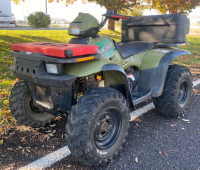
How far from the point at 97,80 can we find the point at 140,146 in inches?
43.9

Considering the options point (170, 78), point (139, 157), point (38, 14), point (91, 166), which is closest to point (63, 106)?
point (91, 166)

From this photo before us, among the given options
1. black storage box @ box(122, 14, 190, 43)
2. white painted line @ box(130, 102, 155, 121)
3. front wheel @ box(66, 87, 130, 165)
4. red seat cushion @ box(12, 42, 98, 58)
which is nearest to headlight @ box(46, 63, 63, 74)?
red seat cushion @ box(12, 42, 98, 58)

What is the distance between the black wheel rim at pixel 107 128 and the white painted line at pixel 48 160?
487 millimetres

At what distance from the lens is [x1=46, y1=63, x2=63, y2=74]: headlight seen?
2194mm

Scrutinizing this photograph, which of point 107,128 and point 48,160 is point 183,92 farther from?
point 48,160

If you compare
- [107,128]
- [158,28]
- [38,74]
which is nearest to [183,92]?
[158,28]

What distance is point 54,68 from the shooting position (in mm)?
2225

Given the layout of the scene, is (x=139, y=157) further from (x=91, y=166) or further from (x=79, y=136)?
(x=79, y=136)

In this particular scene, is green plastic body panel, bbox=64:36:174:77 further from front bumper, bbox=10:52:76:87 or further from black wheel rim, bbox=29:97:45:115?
black wheel rim, bbox=29:97:45:115

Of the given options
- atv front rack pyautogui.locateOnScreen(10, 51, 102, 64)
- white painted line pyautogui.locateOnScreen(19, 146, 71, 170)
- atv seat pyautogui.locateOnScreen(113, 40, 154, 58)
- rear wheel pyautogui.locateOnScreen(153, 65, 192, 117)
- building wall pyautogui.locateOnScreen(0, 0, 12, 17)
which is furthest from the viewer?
building wall pyautogui.locateOnScreen(0, 0, 12, 17)

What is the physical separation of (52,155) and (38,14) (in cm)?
1882

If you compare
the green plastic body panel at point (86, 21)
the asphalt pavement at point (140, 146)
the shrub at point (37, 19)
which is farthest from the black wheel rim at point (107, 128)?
the shrub at point (37, 19)

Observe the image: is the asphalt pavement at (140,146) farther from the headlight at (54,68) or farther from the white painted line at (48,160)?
the headlight at (54,68)

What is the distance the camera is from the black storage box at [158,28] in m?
3.77
